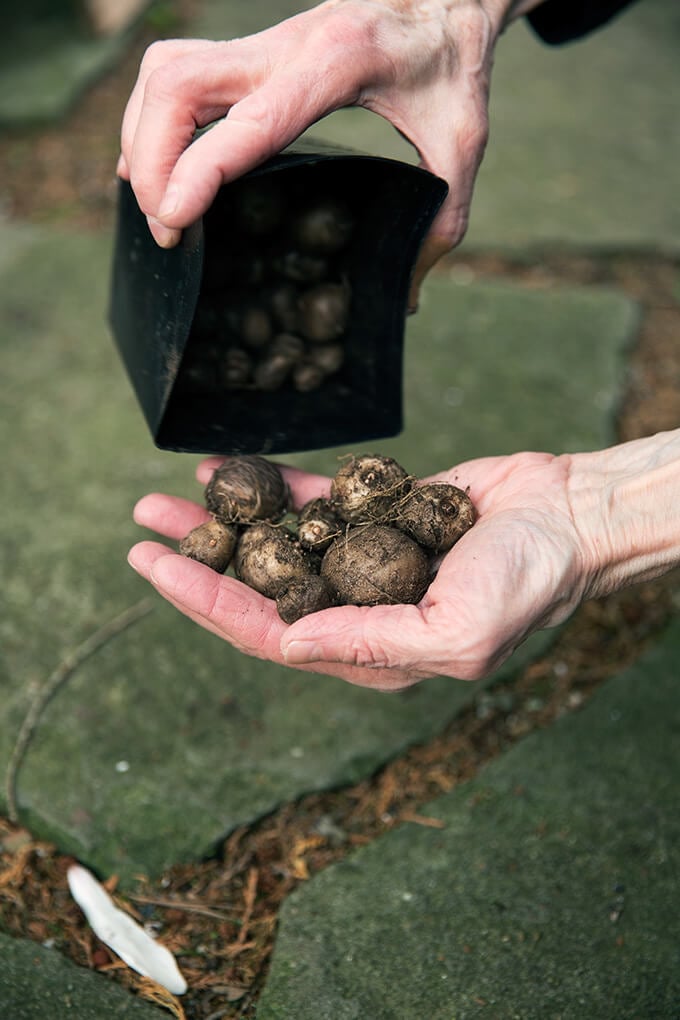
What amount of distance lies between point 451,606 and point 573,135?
485cm

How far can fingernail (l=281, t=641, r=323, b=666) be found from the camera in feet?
6.75

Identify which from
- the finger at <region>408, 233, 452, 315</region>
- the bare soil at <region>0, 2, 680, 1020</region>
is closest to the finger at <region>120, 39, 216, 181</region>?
the finger at <region>408, 233, 452, 315</region>

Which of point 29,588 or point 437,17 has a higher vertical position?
point 437,17

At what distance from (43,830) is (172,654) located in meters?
0.69

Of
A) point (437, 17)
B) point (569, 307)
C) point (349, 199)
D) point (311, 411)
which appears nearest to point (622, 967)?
point (311, 411)

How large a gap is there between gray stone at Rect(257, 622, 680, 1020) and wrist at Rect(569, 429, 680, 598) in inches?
27.6

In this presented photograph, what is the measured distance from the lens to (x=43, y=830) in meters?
2.65

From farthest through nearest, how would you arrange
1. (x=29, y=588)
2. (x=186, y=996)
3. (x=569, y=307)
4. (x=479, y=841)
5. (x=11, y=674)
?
(x=569, y=307) < (x=29, y=588) < (x=11, y=674) < (x=479, y=841) < (x=186, y=996)

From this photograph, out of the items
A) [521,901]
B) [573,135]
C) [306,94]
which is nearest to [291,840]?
[521,901]

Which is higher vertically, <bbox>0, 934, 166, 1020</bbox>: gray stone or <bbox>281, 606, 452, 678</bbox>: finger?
<bbox>281, 606, 452, 678</bbox>: finger

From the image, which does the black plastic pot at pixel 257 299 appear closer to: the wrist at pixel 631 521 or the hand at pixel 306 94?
the hand at pixel 306 94

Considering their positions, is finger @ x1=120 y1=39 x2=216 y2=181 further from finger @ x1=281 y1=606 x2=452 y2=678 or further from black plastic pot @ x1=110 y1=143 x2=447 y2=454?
finger @ x1=281 y1=606 x2=452 y2=678

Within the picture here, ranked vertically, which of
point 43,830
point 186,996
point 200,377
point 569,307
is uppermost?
point 200,377

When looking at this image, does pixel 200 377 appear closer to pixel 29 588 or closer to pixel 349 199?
pixel 349 199
